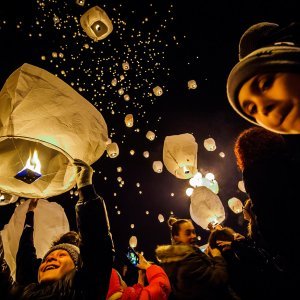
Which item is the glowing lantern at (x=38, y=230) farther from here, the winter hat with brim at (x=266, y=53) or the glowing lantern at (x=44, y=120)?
the winter hat with brim at (x=266, y=53)

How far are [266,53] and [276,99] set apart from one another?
0.36m

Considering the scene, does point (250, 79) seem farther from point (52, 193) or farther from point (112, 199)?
point (112, 199)

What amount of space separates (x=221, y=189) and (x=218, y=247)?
14188mm

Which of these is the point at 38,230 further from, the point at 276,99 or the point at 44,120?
the point at 276,99

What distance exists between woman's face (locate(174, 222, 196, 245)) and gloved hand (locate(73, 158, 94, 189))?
7.47 ft

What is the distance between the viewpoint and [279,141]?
212 centimetres

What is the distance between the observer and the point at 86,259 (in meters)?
2.04

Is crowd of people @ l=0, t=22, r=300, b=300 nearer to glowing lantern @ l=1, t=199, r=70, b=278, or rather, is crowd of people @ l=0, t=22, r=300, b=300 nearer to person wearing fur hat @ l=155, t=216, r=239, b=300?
person wearing fur hat @ l=155, t=216, r=239, b=300

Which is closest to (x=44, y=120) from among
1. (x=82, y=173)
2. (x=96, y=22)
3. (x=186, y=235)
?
(x=82, y=173)

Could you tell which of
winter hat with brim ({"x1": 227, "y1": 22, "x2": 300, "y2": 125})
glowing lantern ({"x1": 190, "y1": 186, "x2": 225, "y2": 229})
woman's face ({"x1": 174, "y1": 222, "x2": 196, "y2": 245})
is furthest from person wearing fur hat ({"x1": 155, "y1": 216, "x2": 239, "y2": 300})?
glowing lantern ({"x1": 190, "y1": 186, "x2": 225, "y2": 229})

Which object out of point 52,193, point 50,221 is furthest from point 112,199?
point 52,193

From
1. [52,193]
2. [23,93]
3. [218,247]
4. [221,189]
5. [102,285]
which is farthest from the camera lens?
[221,189]

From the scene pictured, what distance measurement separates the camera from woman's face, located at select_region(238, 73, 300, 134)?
161cm

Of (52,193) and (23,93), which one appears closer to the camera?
(23,93)
